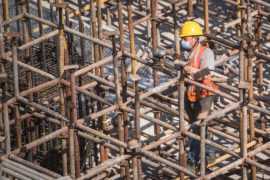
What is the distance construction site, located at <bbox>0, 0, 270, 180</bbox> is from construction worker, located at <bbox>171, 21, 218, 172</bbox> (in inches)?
9.1

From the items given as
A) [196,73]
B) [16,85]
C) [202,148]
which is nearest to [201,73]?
[196,73]

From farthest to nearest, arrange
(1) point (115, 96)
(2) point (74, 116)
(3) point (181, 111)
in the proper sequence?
(1) point (115, 96)
(3) point (181, 111)
(2) point (74, 116)

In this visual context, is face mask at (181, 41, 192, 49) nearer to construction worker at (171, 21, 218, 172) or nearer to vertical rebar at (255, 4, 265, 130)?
construction worker at (171, 21, 218, 172)

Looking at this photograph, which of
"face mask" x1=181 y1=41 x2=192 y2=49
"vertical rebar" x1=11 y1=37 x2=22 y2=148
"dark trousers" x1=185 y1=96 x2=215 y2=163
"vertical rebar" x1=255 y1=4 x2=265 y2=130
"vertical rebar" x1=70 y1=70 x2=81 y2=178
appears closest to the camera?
"vertical rebar" x1=70 y1=70 x2=81 y2=178

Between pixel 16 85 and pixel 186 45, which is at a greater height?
pixel 186 45

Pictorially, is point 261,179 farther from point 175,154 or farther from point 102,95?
point 102,95

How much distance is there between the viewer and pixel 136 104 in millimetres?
13648

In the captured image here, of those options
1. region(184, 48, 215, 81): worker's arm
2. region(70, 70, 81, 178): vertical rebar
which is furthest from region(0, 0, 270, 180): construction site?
region(184, 48, 215, 81): worker's arm

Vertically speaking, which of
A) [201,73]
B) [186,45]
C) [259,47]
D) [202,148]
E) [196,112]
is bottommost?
[202,148]

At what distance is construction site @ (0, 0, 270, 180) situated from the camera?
45.5 feet

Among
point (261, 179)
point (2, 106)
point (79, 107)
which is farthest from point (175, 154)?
point (2, 106)

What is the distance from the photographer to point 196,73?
1415 centimetres

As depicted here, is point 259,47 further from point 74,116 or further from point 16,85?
point 16,85

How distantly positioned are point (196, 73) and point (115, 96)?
270cm
